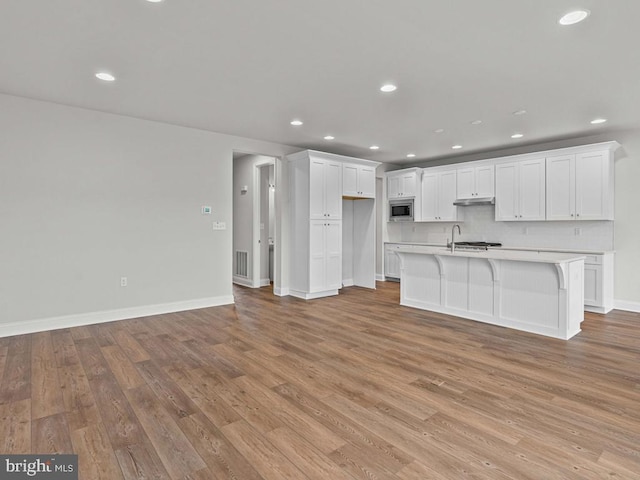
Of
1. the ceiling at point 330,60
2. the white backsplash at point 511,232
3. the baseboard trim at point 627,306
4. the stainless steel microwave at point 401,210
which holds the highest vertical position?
the ceiling at point 330,60

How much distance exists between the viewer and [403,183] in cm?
788

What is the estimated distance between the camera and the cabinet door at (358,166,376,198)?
22.4ft

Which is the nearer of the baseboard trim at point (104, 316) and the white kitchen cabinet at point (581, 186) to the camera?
the baseboard trim at point (104, 316)

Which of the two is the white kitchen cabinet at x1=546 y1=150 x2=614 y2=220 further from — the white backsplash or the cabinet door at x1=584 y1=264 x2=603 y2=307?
the cabinet door at x1=584 y1=264 x2=603 y2=307

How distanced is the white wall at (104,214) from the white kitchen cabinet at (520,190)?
4650 millimetres

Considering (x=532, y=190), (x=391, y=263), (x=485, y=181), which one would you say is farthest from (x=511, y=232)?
(x=391, y=263)

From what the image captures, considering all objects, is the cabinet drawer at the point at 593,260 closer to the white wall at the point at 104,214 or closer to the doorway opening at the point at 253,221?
the doorway opening at the point at 253,221

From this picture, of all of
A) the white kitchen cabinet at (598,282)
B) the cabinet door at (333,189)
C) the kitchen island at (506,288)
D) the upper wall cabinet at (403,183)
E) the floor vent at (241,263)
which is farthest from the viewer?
the upper wall cabinet at (403,183)

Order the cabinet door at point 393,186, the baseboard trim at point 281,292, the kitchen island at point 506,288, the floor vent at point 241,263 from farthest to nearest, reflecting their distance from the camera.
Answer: the cabinet door at point 393,186 → the floor vent at point 241,263 → the baseboard trim at point 281,292 → the kitchen island at point 506,288

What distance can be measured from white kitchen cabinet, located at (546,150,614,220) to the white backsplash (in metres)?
0.32

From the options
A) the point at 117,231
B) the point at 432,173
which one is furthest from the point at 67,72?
the point at 432,173

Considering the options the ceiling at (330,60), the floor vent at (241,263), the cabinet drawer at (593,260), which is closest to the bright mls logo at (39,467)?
the ceiling at (330,60)

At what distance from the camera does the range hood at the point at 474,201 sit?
653 centimetres

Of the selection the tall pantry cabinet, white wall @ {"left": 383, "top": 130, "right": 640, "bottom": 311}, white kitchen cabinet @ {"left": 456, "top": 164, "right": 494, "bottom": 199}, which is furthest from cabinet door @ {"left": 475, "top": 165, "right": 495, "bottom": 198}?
the tall pantry cabinet
